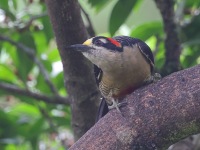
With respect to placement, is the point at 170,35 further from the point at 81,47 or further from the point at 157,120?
the point at 157,120

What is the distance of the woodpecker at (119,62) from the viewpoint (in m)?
2.74

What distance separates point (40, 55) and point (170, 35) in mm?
1042

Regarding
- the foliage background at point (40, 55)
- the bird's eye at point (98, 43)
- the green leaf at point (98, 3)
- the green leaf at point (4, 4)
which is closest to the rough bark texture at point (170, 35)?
the foliage background at point (40, 55)

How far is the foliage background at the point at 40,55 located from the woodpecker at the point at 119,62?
43 cm

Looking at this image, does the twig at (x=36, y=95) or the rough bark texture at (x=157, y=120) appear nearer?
the rough bark texture at (x=157, y=120)

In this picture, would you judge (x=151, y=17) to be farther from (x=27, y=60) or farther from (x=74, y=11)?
(x=74, y=11)

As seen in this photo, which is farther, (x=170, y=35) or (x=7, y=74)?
(x=7, y=74)

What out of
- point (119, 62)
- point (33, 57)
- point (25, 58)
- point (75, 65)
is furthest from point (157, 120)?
point (25, 58)

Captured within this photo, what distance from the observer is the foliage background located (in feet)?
11.1

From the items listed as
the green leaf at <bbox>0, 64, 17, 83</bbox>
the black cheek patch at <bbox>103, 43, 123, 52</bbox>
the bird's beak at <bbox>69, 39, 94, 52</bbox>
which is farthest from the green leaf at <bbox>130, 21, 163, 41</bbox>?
the green leaf at <bbox>0, 64, 17, 83</bbox>

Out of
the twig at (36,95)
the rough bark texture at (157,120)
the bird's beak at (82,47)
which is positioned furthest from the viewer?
the twig at (36,95)

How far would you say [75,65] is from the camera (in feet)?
9.64

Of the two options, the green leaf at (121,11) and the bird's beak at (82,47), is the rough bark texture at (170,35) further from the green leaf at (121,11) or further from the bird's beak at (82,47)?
the bird's beak at (82,47)

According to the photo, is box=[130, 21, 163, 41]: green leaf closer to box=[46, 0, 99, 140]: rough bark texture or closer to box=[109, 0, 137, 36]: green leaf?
box=[109, 0, 137, 36]: green leaf
